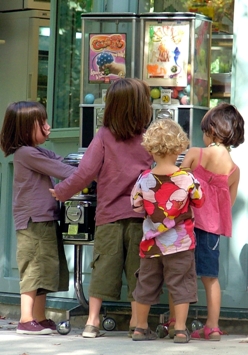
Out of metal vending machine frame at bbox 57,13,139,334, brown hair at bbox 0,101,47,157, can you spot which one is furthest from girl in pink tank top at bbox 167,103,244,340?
brown hair at bbox 0,101,47,157

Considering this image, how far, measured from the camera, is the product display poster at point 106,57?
6926 mm

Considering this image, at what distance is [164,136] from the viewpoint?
19.7 ft

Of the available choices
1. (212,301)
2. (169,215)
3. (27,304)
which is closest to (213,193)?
(169,215)

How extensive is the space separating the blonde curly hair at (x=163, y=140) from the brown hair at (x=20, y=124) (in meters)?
0.97

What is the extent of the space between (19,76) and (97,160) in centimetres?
226

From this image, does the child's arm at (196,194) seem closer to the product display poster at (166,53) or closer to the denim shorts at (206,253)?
the denim shorts at (206,253)

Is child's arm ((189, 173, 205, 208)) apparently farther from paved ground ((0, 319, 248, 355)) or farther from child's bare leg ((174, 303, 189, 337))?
paved ground ((0, 319, 248, 355))

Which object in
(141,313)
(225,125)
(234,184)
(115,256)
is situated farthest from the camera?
(234,184)

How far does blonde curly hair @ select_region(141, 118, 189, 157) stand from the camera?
601 cm

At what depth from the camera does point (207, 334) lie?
636 centimetres

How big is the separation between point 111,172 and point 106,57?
1.05 metres

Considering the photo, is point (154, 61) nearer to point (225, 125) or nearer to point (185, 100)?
point (185, 100)

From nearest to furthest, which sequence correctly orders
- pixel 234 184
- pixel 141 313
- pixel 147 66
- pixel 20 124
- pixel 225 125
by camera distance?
pixel 141 313
pixel 225 125
pixel 234 184
pixel 20 124
pixel 147 66

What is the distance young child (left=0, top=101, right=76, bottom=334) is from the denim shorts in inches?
38.1
